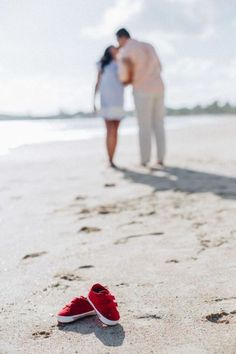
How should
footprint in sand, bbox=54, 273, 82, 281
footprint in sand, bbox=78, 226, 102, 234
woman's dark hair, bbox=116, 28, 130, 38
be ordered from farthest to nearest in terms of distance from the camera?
woman's dark hair, bbox=116, 28, 130, 38
footprint in sand, bbox=78, 226, 102, 234
footprint in sand, bbox=54, 273, 82, 281

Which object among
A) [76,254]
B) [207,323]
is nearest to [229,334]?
[207,323]

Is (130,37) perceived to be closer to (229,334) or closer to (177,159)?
(177,159)

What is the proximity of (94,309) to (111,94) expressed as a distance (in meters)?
4.76

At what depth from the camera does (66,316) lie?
177cm

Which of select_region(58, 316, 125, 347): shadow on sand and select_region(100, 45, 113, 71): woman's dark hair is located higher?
select_region(100, 45, 113, 71): woman's dark hair

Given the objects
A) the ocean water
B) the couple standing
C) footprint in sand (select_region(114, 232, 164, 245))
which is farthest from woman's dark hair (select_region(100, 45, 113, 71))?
footprint in sand (select_region(114, 232, 164, 245))

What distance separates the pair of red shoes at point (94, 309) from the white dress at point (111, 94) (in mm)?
4554

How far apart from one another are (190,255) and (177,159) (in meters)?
4.65

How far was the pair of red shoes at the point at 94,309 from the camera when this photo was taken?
1.75m

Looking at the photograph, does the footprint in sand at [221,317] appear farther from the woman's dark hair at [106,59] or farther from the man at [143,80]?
the woman's dark hair at [106,59]

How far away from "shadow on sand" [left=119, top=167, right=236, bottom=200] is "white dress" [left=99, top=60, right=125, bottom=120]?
831mm

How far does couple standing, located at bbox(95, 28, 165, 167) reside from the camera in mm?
5918

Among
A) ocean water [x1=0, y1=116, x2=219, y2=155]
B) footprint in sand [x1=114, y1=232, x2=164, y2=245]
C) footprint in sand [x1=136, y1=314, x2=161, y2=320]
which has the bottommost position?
ocean water [x1=0, y1=116, x2=219, y2=155]

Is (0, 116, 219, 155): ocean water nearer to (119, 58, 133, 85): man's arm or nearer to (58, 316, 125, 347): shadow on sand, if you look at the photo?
(119, 58, 133, 85): man's arm
